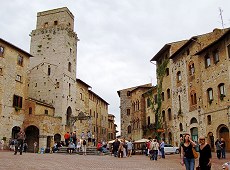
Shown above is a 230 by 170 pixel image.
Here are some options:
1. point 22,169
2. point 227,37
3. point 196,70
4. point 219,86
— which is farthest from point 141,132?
point 22,169

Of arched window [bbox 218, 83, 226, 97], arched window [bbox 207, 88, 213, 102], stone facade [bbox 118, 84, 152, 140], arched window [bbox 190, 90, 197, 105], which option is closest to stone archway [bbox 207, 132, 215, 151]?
arched window [bbox 207, 88, 213, 102]

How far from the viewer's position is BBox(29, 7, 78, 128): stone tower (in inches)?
1639

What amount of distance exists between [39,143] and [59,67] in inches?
469

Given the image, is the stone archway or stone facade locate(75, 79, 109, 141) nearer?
the stone archway

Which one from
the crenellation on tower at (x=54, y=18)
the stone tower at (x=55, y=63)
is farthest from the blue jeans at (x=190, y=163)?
the crenellation on tower at (x=54, y=18)

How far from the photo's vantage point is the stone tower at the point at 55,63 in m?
41.6

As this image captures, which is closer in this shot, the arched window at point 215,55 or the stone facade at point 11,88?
the arched window at point 215,55

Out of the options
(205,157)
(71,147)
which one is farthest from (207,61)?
(205,157)

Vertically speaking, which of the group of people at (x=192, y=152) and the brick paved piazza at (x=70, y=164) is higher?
the group of people at (x=192, y=152)

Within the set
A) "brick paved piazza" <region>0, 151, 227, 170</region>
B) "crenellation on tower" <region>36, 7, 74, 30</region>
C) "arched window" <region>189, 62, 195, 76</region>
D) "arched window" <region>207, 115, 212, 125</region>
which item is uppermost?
"crenellation on tower" <region>36, 7, 74, 30</region>

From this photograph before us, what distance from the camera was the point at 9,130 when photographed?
33.7m

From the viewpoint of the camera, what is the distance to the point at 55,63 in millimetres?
42812

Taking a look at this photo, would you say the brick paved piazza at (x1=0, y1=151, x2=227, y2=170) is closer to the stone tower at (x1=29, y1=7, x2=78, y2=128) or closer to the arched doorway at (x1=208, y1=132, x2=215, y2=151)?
the arched doorway at (x1=208, y1=132, x2=215, y2=151)

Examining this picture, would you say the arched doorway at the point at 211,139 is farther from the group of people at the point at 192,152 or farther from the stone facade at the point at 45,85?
the group of people at the point at 192,152
